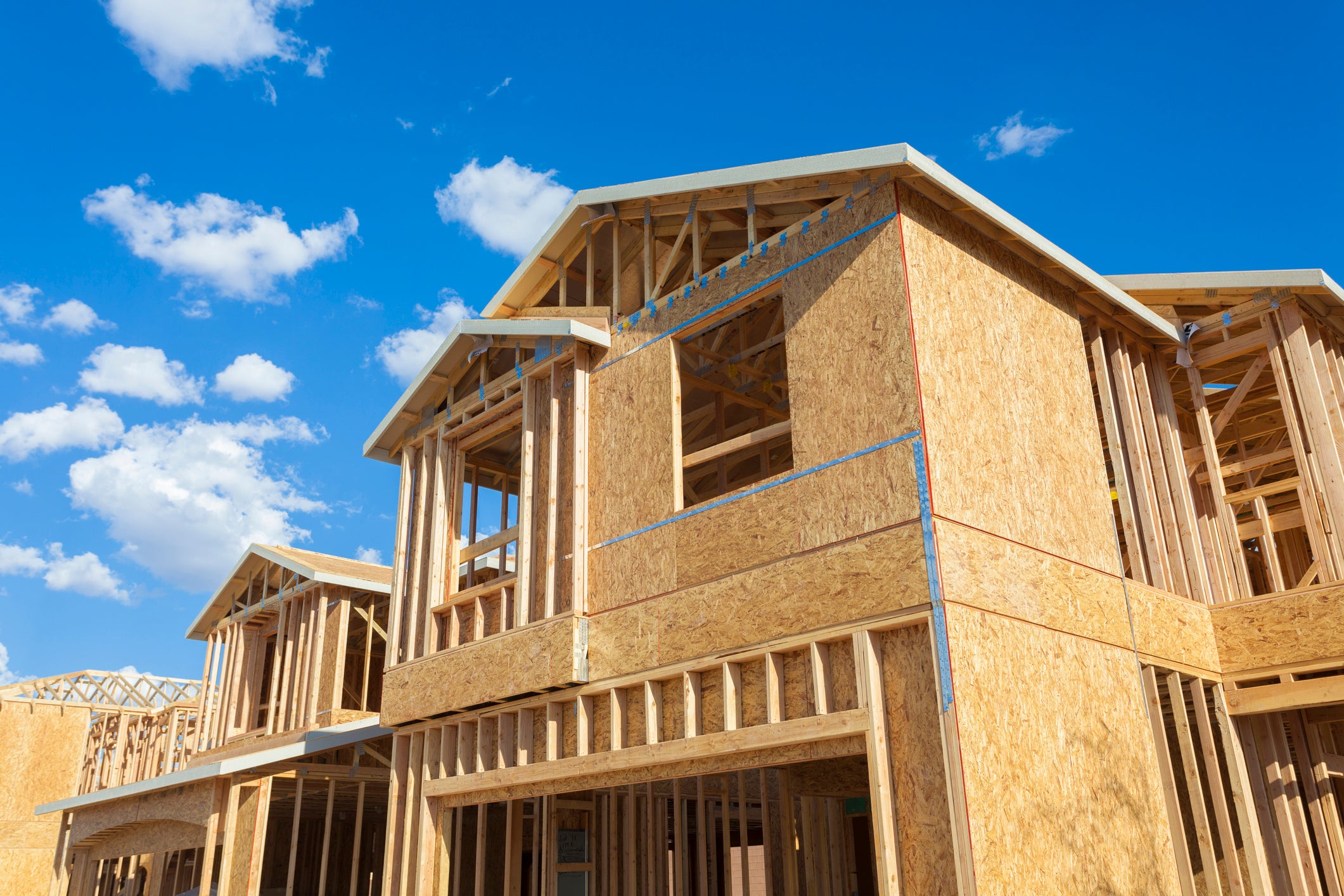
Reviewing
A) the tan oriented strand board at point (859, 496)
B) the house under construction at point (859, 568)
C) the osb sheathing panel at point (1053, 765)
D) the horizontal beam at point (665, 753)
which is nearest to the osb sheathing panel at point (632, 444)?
the house under construction at point (859, 568)

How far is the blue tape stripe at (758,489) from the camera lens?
9.80m

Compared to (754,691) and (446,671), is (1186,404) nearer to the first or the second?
(754,691)

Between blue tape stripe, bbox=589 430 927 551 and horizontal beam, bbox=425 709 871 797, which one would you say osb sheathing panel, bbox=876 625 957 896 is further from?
blue tape stripe, bbox=589 430 927 551

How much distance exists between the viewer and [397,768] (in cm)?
1422

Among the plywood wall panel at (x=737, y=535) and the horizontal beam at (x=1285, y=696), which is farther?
the horizontal beam at (x=1285, y=696)

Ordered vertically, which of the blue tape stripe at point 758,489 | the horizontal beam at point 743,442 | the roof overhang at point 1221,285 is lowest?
the blue tape stripe at point 758,489

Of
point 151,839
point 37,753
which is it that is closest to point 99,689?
point 37,753

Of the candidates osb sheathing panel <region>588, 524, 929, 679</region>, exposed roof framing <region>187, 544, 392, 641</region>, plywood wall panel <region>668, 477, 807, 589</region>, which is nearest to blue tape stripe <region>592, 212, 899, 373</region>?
plywood wall panel <region>668, 477, 807, 589</region>

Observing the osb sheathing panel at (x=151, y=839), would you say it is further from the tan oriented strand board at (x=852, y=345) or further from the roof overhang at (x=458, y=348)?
the tan oriented strand board at (x=852, y=345)

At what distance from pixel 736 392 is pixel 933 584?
7.28 meters

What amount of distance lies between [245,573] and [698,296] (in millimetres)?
16634

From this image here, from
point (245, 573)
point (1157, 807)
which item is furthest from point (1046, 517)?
point (245, 573)

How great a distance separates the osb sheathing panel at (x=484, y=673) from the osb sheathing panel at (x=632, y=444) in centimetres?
131

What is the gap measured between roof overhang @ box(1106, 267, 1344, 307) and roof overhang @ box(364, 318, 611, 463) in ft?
22.7
